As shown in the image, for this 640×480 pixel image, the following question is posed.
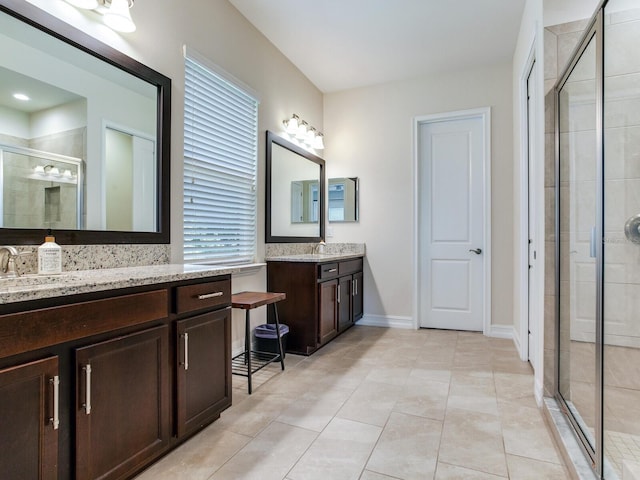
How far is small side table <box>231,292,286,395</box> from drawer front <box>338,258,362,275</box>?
97cm

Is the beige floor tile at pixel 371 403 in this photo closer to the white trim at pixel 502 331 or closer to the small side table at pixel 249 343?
the small side table at pixel 249 343

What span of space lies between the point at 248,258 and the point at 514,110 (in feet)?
9.65

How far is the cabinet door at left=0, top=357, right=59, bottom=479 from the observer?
1075 millimetres

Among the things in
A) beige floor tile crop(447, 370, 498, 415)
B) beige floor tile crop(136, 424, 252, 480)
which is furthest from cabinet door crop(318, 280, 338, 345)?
beige floor tile crop(136, 424, 252, 480)

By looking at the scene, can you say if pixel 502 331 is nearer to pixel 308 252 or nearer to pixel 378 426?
pixel 308 252

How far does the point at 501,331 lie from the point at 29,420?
3.84 meters

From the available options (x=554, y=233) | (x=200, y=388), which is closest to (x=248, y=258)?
(x=200, y=388)

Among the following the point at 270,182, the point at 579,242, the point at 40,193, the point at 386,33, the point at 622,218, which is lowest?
the point at 579,242

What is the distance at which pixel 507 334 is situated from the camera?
378 cm

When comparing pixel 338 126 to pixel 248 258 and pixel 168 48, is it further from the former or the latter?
pixel 168 48

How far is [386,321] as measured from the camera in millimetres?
4266

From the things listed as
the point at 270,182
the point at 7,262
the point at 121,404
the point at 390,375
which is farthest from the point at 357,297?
the point at 7,262

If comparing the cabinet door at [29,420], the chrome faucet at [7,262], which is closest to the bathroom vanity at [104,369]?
the cabinet door at [29,420]

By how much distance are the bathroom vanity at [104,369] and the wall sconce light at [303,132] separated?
2190 millimetres
